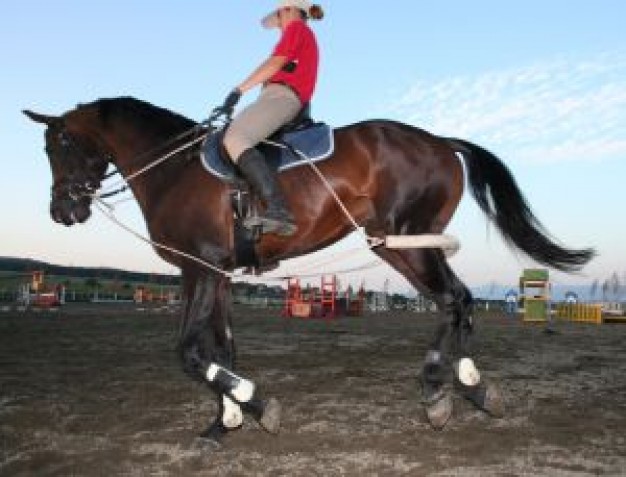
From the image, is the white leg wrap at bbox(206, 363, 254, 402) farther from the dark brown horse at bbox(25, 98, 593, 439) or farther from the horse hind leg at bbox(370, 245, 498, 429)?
the horse hind leg at bbox(370, 245, 498, 429)

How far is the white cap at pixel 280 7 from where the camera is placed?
7055 millimetres

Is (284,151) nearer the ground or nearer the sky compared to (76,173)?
nearer the sky

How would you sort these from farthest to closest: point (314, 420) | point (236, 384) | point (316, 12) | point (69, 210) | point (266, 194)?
point (314, 420)
point (69, 210)
point (316, 12)
point (266, 194)
point (236, 384)

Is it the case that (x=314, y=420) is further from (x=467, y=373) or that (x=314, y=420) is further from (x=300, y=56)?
(x=300, y=56)

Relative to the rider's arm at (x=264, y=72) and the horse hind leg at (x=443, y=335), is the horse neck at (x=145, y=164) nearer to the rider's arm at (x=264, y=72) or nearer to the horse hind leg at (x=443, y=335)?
the rider's arm at (x=264, y=72)

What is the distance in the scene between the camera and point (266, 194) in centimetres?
659

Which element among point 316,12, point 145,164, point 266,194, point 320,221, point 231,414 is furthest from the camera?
point 145,164

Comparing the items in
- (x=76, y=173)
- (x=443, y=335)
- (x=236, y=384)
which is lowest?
(x=236, y=384)

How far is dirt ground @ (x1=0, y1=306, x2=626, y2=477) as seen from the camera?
19.7 feet

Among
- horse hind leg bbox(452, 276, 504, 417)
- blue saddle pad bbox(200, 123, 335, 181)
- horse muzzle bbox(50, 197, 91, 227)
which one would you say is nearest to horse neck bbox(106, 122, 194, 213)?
blue saddle pad bbox(200, 123, 335, 181)

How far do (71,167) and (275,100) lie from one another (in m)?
2.37

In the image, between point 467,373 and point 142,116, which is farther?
point 142,116

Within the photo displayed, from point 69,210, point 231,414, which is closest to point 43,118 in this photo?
point 69,210

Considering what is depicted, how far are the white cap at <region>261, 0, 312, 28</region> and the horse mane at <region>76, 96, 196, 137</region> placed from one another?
131 centimetres
